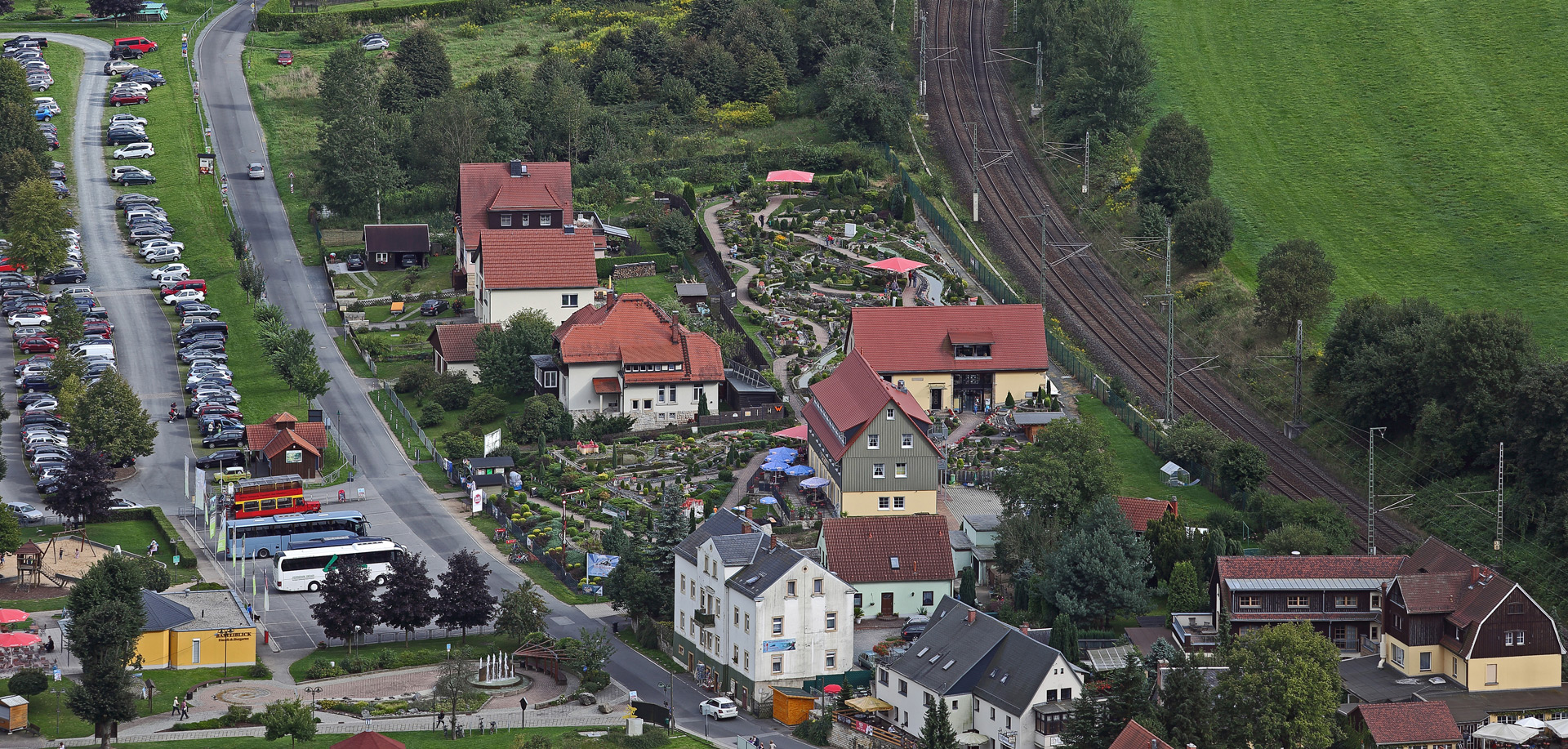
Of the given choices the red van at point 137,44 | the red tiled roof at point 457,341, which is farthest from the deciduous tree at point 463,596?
the red van at point 137,44

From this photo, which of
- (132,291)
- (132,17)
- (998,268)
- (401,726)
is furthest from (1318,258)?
(132,17)

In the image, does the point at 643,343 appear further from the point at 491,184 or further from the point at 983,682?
the point at 983,682

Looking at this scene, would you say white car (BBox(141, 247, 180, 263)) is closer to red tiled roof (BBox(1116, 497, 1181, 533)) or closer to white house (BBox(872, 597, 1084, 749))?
red tiled roof (BBox(1116, 497, 1181, 533))

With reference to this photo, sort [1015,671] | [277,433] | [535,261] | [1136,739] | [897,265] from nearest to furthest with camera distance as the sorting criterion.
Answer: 1. [1136,739]
2. [1015,671]
3. [277,433]
4. [535,261]
5. [897,265]

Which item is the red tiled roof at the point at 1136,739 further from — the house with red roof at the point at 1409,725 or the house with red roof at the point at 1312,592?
the house with red roof at the point at 1312,592

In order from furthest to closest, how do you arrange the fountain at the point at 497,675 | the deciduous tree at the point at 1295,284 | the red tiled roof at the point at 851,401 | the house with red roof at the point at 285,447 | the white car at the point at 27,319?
1. the white car at the point at 27,319
2. the deciduous tree at the point at 1295,284
3. the house with red roof at the point at 285,447
4. the red tiled roof at the point at 851,401
5. the fountain at the point at 497,675

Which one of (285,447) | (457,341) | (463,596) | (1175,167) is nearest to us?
(463,596)

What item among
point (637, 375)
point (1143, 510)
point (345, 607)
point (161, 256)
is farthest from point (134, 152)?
point (1143, 510)
